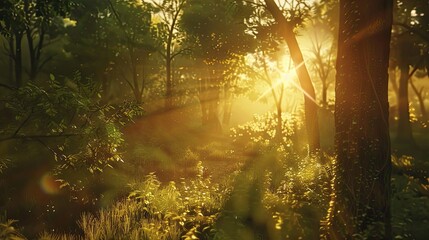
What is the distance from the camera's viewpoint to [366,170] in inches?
248

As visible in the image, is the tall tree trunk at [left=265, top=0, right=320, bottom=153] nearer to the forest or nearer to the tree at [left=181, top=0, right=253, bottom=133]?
the forest

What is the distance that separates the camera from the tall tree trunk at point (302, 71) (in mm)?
12727

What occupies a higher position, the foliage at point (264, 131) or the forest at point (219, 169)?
the forest at point (219, 169)

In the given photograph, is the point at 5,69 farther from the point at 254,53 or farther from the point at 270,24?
the point at 270,24

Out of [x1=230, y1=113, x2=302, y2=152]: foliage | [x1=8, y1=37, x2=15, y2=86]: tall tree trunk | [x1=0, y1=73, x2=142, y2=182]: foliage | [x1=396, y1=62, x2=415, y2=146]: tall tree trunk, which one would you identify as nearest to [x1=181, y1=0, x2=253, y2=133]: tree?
[x1=230, y1=113, x2=302, y2=152]: foliage

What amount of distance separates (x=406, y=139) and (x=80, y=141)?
2542cm

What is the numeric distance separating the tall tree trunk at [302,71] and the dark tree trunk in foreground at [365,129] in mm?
6378

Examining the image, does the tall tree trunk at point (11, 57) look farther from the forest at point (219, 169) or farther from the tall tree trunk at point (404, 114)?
the tall tree trunk at point (404, 114)

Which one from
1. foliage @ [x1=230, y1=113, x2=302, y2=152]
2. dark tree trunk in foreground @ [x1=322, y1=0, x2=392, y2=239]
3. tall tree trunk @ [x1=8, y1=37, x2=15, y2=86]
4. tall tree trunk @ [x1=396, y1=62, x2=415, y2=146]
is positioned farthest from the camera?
foliage @ [x1=230, y1=113, x2=302, y2=152]

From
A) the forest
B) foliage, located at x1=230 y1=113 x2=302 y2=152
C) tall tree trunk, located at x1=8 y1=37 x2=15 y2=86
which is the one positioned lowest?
foliage, located at x1=230 y1=113 x2=302 y2=152

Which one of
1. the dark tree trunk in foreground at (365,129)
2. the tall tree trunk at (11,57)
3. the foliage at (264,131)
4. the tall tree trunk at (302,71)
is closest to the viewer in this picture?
the dark tree trunk in foreground at (365,129)

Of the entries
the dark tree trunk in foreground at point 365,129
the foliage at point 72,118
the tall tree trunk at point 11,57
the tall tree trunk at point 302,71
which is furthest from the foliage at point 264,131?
the dark tree trunk in foreground at point 365,129

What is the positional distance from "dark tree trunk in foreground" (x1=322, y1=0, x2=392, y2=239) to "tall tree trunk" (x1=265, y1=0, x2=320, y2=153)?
6.38 metres

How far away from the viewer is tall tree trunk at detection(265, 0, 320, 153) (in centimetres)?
1273
